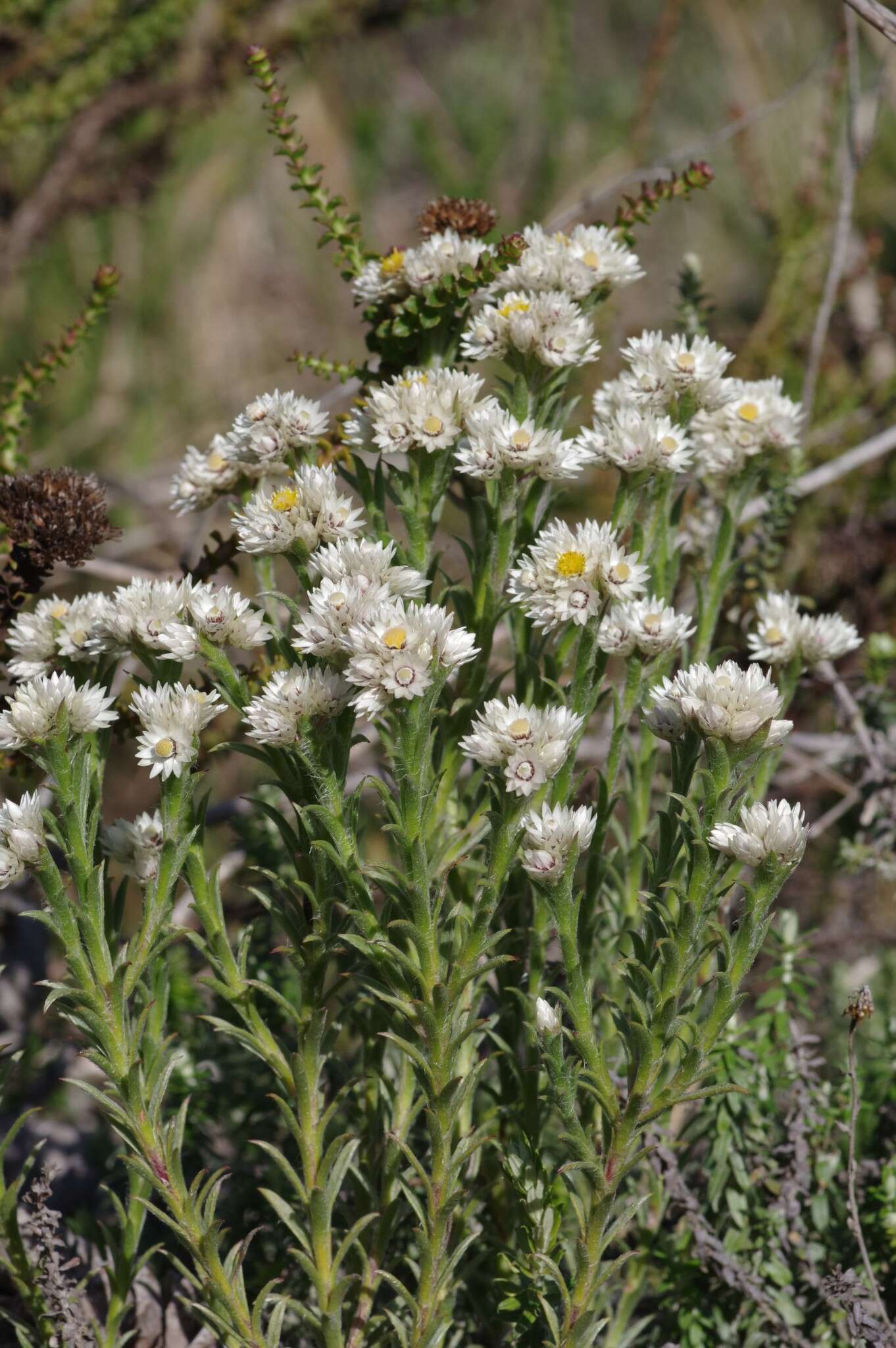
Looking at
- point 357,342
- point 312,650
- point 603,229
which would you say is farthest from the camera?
point 357,342

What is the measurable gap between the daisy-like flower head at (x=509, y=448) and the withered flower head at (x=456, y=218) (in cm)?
27

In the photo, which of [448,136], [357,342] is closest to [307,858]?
[357,342]

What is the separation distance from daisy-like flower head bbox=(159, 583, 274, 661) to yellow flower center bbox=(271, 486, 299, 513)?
0.07m

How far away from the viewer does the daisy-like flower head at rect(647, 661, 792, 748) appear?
2.54 feet

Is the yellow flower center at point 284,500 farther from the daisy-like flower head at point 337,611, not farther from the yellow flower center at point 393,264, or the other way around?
the yellow flower center at point 393,264

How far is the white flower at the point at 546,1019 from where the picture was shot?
820 millimetres

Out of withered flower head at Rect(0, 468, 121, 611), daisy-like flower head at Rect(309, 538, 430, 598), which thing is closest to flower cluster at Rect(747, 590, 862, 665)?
daisy-like flower head at Rect(309, 538, 430, 598)

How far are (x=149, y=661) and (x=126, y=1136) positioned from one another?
0.36 m

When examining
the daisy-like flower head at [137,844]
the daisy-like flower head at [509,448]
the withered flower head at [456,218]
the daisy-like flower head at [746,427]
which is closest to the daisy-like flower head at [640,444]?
the daisy-like flower head at [509,448]

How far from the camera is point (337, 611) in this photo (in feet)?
2.58

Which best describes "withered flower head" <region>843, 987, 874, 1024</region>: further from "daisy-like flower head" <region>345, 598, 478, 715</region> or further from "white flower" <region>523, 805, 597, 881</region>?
"daisy-like flower head" <region>345, 598, 478, 715</region>

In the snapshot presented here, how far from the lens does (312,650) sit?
807 mm

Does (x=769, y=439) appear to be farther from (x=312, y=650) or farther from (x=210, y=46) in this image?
(x=210, y=46)

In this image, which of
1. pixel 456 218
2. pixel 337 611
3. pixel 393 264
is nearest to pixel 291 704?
pixel 337 611
